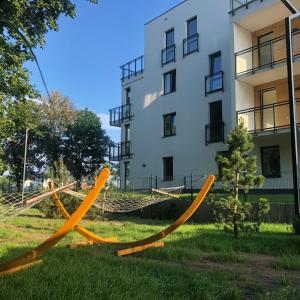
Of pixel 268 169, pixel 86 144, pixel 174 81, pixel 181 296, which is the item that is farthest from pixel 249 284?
pixel 86 144

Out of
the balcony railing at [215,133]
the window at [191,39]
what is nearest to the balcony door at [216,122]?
the balcony railing at [215,133]

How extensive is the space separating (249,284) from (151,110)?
24.4 m

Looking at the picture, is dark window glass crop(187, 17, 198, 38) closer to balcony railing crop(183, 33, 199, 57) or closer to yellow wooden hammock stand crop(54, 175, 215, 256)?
balcony railing crop(183, 33, 199, 57)

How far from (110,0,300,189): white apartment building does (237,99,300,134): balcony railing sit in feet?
0.16

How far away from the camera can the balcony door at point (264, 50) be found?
21.1 meters

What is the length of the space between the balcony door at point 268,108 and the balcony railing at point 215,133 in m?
2.66

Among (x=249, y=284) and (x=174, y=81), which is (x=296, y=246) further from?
(x=174, y=81)

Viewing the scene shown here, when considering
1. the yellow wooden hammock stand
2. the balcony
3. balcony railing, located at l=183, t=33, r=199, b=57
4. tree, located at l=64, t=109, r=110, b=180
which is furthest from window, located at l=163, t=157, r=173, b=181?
the yellow wooden hammock stand

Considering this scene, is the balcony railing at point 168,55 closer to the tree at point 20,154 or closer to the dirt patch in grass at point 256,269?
the tree at point 20,154

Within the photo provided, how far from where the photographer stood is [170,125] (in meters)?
28.0

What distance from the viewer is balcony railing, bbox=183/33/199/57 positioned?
2635cm

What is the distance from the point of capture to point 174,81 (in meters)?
28.2

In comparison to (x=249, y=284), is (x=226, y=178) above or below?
above

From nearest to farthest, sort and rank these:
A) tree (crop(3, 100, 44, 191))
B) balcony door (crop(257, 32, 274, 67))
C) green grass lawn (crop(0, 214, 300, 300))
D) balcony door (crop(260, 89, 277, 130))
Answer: green grass lawn (crop(0, 214, 300, 300))
balcony door (crop(260, 89, 277, 130))
balcony door (crop(257, 32, 274, 67))
tree (crop(3, 100, 44, 191))
